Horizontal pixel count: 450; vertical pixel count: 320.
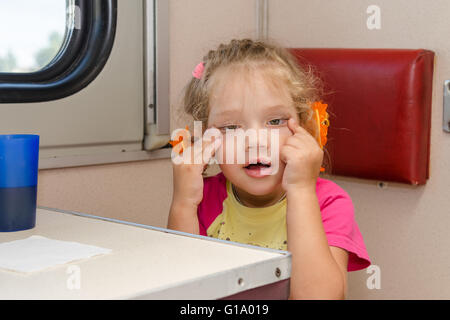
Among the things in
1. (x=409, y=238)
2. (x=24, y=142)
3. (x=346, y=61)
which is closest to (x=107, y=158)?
(x=24, y=142)

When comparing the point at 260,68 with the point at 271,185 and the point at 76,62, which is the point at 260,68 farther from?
the point at 76,62

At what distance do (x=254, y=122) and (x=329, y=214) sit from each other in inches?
9.5

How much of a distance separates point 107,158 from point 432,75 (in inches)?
36.4

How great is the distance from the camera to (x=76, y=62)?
1.41 m

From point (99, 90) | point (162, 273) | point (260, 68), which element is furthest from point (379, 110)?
point (162, 273)

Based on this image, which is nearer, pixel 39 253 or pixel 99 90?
pixel 39 253

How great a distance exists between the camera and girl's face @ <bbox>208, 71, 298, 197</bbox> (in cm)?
114

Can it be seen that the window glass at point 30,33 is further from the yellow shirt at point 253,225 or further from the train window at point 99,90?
the yellow shirt at point 253,225

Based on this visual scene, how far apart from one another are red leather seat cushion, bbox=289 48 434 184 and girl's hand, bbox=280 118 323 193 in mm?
546

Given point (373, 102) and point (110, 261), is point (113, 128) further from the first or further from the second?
point (110, 261)

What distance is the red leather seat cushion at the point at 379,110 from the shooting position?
1521 mm

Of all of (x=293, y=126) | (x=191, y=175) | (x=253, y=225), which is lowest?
(x=253, y=225)

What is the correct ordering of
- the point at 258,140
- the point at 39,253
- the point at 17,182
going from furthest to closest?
the point at 258,140, the point at 17,182, the point at 39,253
